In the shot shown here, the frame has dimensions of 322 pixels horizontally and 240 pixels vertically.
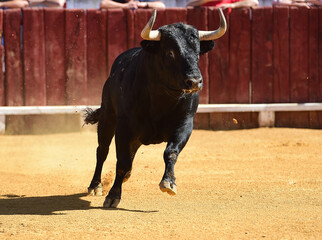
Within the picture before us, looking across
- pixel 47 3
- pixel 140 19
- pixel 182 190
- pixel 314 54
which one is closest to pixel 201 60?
pixel 140 19

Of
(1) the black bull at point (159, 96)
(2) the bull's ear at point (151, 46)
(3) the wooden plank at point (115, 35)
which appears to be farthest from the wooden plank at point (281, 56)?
(2) the bull's ear at point (151, 46)

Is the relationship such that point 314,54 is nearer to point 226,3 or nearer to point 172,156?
point 226,3

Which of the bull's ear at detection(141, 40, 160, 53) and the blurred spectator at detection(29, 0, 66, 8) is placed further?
the blurred spectator at detection(29, 0, 66, 8)

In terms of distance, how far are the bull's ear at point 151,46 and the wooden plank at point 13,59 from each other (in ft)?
16.4

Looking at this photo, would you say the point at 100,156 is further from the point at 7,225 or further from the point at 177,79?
the point at 7,225

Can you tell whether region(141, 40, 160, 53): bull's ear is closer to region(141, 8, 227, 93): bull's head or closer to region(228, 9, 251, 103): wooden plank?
region(141, 8, 227, 93): bull's head

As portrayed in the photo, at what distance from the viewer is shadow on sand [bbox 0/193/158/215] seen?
482 centimetres

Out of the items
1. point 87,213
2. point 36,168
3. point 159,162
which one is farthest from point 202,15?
point 87,213

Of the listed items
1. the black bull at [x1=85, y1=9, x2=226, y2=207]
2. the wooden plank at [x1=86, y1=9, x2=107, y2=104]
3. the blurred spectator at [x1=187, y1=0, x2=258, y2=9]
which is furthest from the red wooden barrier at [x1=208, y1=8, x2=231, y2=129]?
the black bull at [x1=85, y1=9, x2=226, y2=207]

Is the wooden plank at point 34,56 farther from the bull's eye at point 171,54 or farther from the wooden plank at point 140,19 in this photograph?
the bull's eye at point 171,54

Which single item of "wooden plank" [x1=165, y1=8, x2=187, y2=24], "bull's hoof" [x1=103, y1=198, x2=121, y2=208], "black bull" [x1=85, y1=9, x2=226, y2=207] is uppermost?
"wooden plank" [x1=165, y1=8, x2=187, y2=24]

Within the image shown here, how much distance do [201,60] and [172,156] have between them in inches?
200

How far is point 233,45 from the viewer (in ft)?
32.1

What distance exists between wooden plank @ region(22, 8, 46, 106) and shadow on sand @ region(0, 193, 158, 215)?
161 inches
